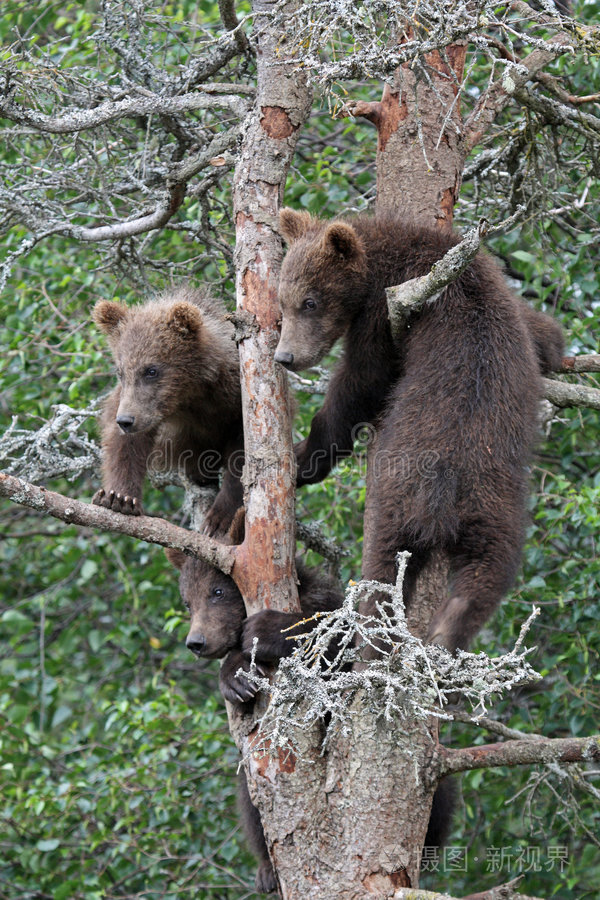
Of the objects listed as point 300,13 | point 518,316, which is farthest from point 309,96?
point 518,316

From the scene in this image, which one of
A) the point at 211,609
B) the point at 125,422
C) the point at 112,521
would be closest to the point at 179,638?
the point at 211,609

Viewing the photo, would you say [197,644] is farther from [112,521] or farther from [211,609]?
[112,521]

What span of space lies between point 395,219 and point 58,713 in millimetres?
4870

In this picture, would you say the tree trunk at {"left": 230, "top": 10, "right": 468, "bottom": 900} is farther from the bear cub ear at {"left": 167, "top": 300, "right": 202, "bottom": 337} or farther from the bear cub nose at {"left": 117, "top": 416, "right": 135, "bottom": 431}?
the bear cub ear at {"left": 167, "top": 300, "right": 202, "bottom": 337}

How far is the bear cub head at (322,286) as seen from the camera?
4.49 metres

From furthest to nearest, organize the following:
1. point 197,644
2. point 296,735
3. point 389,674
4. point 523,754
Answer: point 197,644
point 296,735
point 523,754
point 389,674

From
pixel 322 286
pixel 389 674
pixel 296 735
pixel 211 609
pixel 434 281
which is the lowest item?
pixel 211 609

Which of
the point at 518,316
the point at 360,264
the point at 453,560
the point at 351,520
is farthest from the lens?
the point at 351,520

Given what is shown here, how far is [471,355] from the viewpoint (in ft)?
13.2

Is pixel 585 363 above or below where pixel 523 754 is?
above

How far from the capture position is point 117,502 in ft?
15.2

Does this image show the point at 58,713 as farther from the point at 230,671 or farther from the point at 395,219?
the point at 395,219

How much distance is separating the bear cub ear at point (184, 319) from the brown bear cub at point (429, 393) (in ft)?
2.93

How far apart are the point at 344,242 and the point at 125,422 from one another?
1.44m
